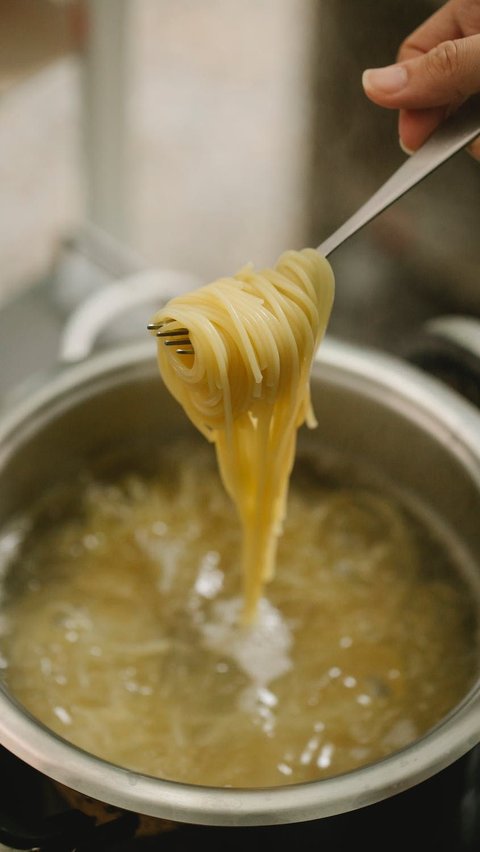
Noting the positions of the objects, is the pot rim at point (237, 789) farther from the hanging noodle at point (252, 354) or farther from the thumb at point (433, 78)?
the thumb at point (433, 78)

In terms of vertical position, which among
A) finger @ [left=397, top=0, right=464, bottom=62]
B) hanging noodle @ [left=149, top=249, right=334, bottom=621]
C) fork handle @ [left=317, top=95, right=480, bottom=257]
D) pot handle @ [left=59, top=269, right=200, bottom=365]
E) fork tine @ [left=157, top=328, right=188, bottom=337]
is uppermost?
finger @ [left=397, top=0, right=464, bottom=62]

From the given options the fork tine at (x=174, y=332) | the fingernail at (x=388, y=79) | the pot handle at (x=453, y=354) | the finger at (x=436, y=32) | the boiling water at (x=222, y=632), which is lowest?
the boiling water at (x=222, y=632)

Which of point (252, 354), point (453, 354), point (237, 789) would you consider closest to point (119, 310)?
point (453, 354)

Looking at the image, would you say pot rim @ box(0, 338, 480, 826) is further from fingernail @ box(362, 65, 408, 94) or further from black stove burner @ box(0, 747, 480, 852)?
fingernail @ box(362, 65, 408, 94)

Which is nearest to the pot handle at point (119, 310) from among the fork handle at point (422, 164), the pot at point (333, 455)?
the pot at point (333, 455)

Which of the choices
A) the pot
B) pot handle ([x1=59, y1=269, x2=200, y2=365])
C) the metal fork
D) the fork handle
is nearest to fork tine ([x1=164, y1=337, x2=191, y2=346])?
the metal fork

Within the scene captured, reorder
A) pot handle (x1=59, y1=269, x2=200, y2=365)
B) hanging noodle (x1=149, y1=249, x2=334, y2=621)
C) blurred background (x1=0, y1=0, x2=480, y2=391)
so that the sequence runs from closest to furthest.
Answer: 1. hanging noodle (x1=149, y1=249, x2=334, y2=621)
2. pot handle (x1=59, y1=269, x2=200, y2=365)
3. blurred background (x1=0, y1=0, x2=480, y2=391)

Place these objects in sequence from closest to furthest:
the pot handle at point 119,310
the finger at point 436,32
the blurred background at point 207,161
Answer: the finger at point 436,32 < the pot handle at point 119,310 < the blurred background at point 207,161
